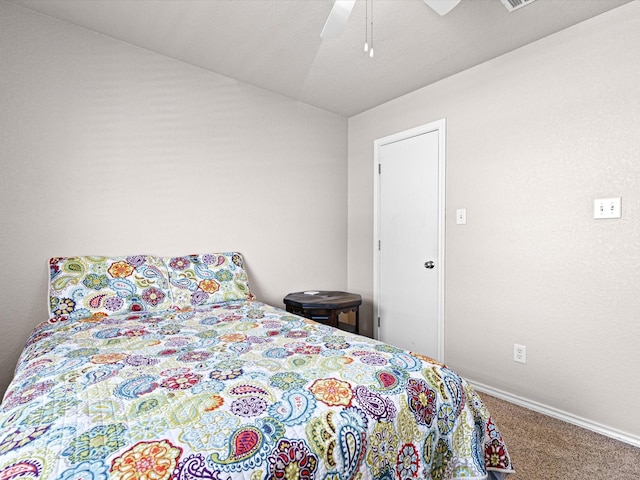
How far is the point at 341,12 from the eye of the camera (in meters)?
1.47

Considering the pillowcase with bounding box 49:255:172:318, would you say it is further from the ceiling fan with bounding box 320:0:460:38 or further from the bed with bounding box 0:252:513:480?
the ceiling fan with bounding box 320:0:460:38

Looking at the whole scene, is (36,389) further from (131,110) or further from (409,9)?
(409,9)

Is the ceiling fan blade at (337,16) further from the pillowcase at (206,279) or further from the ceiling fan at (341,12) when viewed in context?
the pillowcase at (206,279)

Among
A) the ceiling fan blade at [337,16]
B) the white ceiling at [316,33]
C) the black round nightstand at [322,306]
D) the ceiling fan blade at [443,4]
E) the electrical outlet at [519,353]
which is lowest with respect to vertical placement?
the electrical outlet at [519,353]

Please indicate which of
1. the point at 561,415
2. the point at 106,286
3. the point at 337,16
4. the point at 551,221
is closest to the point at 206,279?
the point at 106,286

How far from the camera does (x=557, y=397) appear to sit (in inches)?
81.7

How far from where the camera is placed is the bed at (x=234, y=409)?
2.32 ft

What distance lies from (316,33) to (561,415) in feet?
9.13

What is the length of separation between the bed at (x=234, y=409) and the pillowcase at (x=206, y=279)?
0.44 metres

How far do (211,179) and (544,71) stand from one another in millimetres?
2363

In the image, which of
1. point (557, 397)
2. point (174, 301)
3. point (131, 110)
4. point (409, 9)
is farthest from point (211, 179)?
point (557, 397)

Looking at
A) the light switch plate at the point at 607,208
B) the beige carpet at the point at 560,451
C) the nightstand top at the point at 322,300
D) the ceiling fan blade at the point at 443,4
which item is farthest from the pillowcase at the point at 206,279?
the light switch plate at the point at 607,208

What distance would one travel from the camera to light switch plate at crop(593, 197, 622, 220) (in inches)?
72.9

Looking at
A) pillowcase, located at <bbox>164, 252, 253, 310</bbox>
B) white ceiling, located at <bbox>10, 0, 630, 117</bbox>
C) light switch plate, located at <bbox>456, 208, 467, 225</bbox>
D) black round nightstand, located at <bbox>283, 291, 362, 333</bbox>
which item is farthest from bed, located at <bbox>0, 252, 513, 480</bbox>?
white ceiling, located at <bbox>10, 0, 630, 117</bbox>
